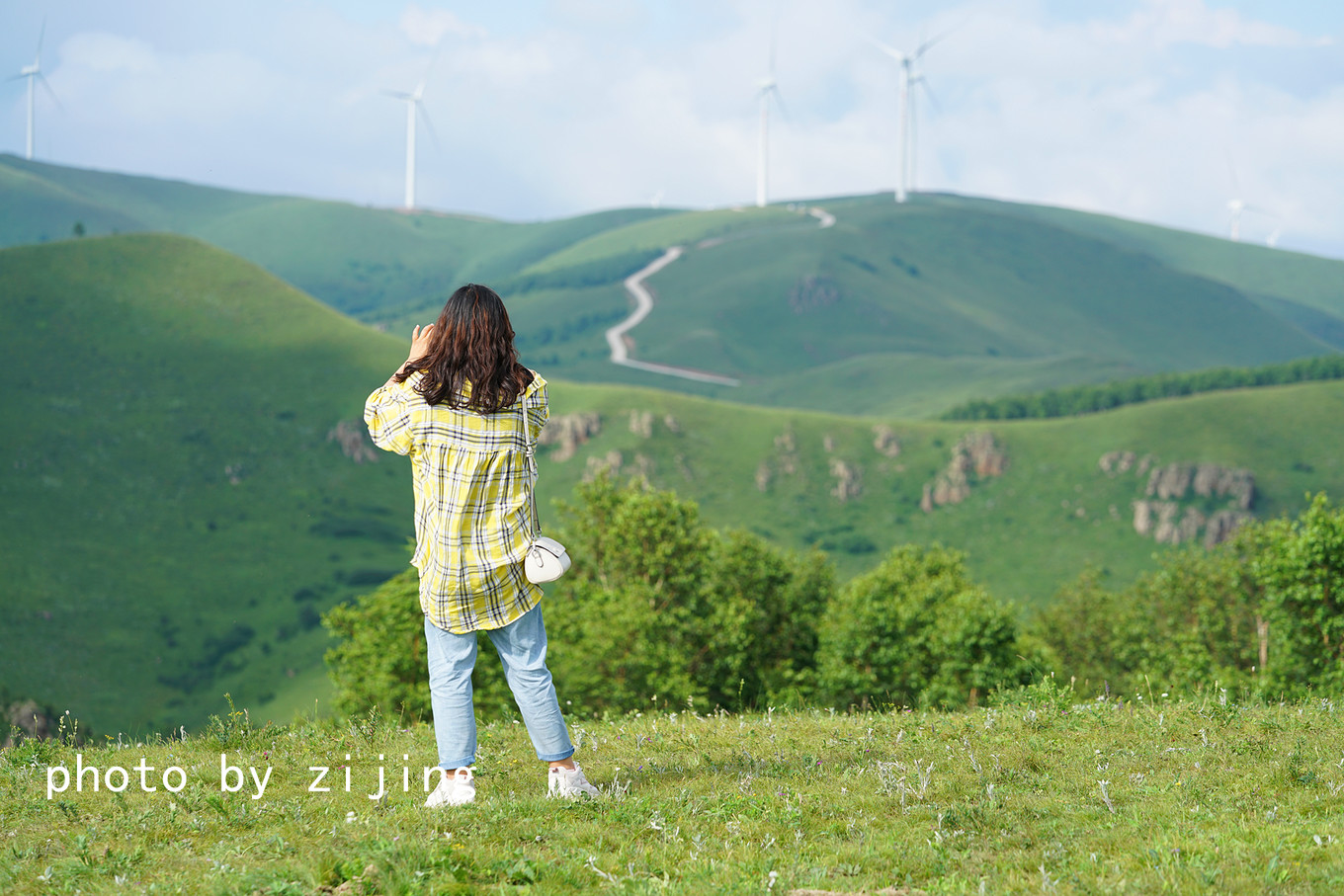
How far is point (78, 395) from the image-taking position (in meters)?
156

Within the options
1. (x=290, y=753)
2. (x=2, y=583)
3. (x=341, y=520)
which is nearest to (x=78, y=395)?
(x=341, y=520)

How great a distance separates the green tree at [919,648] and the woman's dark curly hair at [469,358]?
142ft

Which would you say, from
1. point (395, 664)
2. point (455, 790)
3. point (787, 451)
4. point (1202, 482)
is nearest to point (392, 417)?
point (455, 790)

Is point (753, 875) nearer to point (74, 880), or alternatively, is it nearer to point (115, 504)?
point (74, 880)

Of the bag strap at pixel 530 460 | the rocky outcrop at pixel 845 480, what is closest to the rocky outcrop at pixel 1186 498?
the rocky outcrop at pixel 845 480

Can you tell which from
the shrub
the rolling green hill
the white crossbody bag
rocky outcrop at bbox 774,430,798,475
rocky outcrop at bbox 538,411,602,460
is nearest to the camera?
the white crossbody bag

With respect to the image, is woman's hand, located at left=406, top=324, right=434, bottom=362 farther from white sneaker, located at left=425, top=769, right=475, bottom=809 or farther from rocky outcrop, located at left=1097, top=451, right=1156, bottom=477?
rocky outcrop, located at left=1097, top=451, right=1156, bottom=477

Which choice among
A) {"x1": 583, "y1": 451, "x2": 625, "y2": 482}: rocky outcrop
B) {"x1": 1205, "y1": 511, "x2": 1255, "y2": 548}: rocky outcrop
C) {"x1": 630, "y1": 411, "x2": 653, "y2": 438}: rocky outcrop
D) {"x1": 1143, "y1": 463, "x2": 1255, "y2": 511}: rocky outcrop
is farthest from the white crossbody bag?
{"x1": 630, "y1": 411, "x2": 653, "y2": 438}: rocky outcrop

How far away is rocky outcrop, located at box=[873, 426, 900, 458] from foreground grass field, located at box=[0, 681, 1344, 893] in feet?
571

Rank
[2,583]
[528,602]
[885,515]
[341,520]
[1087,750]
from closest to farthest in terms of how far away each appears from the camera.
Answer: [528,602] < [1087,750] < [2,583] < [341,520] < [885,515]

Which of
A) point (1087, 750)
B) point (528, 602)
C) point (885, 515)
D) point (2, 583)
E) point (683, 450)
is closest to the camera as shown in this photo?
point (528, 602)

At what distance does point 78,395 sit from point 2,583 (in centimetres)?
5185

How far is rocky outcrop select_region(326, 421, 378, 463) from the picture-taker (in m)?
169

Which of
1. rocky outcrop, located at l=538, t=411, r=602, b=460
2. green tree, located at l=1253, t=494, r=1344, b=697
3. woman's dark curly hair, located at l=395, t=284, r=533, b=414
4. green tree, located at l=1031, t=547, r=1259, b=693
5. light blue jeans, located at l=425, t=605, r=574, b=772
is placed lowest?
green tree, located at l=1031, t=547, r=1259, b=693
